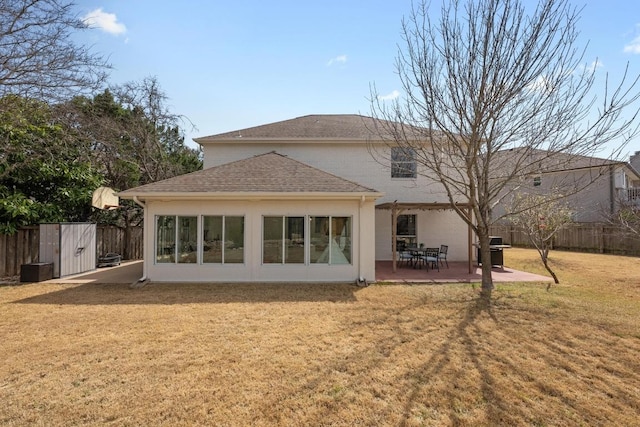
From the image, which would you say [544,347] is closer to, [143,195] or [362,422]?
[362,422]

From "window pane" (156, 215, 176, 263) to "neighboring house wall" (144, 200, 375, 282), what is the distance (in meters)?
0.14

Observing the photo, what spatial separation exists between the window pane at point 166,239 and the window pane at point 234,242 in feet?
5.82

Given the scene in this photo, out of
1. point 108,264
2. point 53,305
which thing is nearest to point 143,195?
point 53,305

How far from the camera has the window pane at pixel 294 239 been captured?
10.3m

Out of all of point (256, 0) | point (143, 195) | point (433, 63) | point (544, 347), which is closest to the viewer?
point (544, 347)

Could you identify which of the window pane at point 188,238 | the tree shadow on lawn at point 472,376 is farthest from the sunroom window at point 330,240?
the tree shadow on lawn at point 472,376

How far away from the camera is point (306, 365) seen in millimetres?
4555

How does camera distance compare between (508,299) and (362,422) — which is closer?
(362,422)

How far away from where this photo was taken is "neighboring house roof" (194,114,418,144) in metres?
15.2

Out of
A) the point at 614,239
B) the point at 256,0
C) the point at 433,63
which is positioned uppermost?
the point at 256,0

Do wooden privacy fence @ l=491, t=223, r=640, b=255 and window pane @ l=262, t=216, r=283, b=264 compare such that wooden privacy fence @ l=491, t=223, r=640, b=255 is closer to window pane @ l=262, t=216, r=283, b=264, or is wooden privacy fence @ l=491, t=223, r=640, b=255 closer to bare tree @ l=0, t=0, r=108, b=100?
window pane @ l=262, t=216, r=283, b=264

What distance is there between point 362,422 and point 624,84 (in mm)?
8840

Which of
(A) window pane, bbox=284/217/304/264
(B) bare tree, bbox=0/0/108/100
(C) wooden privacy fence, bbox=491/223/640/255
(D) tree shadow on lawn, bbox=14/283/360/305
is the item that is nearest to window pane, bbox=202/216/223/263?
(D) tree shadow on lawn, bbox=14/283/360/305

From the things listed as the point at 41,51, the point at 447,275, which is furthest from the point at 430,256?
the point at 41,51
